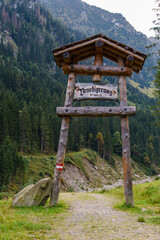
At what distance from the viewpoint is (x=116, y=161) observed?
78625mm

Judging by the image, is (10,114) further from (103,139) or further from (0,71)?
(0,71)

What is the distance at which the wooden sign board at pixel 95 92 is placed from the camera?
36.8 ft

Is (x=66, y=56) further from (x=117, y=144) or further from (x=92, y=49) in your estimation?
(x=117, y=144)

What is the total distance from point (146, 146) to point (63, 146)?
100304 mm

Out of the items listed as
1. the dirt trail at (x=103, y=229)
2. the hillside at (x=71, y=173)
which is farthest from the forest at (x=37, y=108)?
the dirt trail at (x=103, y=229)

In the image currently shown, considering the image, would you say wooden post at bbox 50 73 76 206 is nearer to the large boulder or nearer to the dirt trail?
the large boulder

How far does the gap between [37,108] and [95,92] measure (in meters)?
62.3

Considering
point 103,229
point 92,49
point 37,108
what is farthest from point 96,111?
point 37,108

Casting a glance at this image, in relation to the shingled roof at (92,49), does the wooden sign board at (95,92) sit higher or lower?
lower

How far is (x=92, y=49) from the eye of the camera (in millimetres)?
12406

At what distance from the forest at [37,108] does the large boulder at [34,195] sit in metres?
7.09

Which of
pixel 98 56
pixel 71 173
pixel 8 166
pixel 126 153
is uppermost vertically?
pixel 98 56

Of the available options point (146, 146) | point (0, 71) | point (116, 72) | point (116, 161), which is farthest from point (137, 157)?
point (116, 72)

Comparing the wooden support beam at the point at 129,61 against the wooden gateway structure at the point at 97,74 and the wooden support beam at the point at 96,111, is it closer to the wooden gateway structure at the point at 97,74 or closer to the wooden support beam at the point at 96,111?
the wooden gateway structure at the point at 97,74
